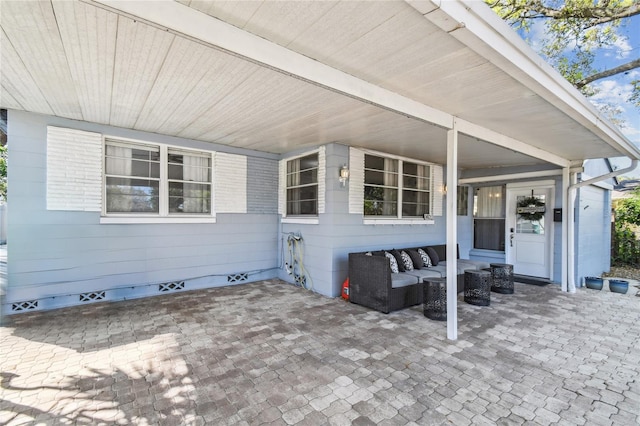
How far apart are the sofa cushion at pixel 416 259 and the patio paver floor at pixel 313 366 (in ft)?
3.86

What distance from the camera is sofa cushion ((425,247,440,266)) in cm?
608

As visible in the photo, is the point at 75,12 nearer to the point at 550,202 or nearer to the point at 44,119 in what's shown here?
the point at 44,119

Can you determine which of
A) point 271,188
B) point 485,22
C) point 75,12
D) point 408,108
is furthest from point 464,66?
point 271,188

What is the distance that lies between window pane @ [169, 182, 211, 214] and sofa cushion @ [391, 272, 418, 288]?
3.80 meters

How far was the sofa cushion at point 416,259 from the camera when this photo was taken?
5.63 m

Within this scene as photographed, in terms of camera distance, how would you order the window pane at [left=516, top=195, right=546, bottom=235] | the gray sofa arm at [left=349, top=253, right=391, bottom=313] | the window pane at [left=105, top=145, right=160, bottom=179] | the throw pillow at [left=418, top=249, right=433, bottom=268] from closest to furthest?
the gray sofa arm at [left=349, top=253, right=391, bottom=313] → the window pane at [left=105, top=145, right=160, bottom=179] → the throw pillow at [left=418, top=249, right=433, bottom=268] → the window pane at [left=516, top=195, right=546, bottom=235]

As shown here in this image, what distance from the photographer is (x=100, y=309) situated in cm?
437

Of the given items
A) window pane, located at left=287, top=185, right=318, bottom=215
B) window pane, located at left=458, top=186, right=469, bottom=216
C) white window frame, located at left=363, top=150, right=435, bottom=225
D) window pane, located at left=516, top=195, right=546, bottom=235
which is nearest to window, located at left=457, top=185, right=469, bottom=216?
window pane, located at left=458, top=186, right=469, bottom=216

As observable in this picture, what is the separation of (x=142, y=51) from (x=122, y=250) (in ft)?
11.8

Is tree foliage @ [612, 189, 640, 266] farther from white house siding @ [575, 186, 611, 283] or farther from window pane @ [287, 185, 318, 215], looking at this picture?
window pane @ [287, 185, 318, 215]

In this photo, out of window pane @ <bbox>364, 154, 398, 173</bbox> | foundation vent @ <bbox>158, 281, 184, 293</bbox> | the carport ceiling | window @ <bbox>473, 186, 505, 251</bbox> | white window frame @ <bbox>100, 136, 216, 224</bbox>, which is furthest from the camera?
window @ <bbox>473, 186, 505, 251</bbox>

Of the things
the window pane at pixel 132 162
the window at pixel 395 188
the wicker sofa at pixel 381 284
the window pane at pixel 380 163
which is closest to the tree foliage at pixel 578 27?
the window at pixel 395 188

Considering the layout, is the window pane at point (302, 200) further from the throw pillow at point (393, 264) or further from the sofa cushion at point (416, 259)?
the sofa cushion at point (416, 259)

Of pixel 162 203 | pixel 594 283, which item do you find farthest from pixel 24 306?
pixel 594 283
